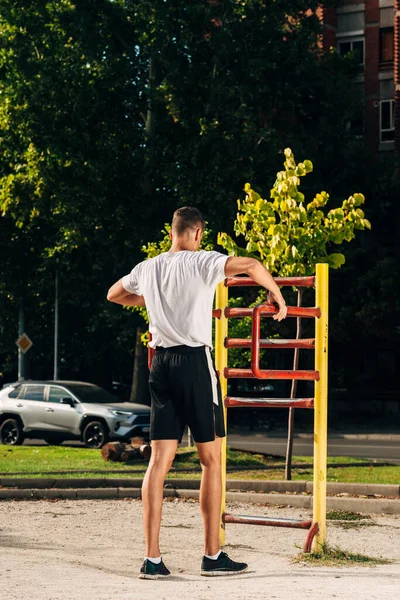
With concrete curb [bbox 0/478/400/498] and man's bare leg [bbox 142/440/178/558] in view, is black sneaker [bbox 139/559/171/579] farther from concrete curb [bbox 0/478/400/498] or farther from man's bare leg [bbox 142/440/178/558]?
concrete curb [bbox 0/478/400/498]

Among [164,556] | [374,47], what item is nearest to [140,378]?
[374,47]

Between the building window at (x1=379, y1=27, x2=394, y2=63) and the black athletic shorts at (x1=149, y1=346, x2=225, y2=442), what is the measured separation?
40923 millimetres

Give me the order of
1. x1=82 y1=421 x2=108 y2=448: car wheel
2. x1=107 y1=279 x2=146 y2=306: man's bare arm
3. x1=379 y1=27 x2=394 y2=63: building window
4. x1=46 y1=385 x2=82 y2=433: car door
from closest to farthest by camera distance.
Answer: x1=107 y1=279 x2=146 y2=306: man's bare arm, x1=82 y1=421 x2=108 y2=448: car wheel, x1=46 y1=385 x2=82 y2=433: car door, x1=379 y1=27 x2=394 y2=63: building window

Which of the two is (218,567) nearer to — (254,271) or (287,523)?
(287,523)

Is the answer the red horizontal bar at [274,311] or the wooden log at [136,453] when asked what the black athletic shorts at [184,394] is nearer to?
the red horizontal bar at [274,311]

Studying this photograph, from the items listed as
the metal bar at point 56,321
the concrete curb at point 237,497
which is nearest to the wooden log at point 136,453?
the concrete curb at point 237,497

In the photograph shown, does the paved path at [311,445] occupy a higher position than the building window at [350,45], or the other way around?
the building window at [350,45]

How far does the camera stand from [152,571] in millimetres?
6516

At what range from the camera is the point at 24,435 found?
81.6 ft

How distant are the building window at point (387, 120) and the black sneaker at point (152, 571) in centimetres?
3991

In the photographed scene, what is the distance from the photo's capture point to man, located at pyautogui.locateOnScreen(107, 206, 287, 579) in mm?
6547

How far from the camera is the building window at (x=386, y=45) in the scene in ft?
150

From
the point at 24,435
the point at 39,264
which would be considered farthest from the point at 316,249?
the point at 39,264

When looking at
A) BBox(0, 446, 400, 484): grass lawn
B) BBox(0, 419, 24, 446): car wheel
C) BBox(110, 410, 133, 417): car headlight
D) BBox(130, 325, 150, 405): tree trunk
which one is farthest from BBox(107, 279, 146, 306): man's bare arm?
BBox(130, 325, 150, 405): tree trunk
